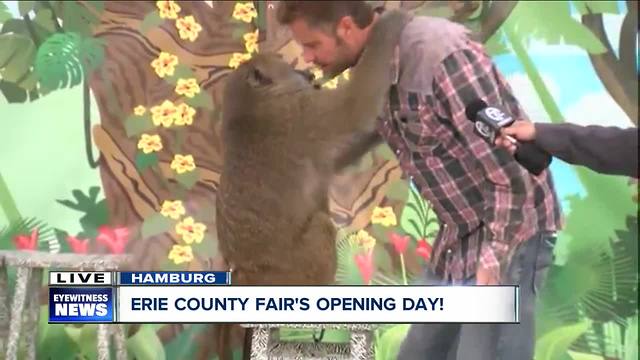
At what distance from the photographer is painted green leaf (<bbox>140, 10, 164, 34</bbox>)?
2.84 metres

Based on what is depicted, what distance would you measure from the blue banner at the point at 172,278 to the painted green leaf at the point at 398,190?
61 cm

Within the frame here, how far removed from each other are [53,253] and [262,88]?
891 millimetres

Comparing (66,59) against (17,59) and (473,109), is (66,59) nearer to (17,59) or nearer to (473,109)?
(17,59)

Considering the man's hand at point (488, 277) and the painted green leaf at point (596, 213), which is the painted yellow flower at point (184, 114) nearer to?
the man's hand at point (488, 277)

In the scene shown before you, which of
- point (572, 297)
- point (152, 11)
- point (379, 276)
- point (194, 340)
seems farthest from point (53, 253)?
point (572, 297)

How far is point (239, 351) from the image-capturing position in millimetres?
2889

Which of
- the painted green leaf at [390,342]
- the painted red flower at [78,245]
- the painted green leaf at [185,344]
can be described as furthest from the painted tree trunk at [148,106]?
the painted green leaf at [390,342]

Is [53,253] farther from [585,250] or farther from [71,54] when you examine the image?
[585,250]

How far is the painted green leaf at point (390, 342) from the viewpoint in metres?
2.87

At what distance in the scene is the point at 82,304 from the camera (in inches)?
111

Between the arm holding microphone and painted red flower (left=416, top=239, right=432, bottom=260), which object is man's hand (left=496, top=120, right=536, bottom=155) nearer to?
the arm holding microphone

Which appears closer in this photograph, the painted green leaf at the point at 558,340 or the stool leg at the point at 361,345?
the stool leg at the point at 361,345

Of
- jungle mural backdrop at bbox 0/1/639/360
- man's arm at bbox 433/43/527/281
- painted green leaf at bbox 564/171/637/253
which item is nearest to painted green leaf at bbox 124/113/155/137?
jungle mural backdrop at bbox 0/1/639/360

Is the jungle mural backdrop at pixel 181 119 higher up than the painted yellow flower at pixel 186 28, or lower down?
lower down
